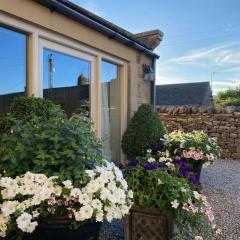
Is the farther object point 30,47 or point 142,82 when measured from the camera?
point 142,82

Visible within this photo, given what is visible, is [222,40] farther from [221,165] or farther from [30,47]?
[30,47]

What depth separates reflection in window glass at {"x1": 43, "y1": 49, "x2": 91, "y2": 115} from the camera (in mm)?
4172

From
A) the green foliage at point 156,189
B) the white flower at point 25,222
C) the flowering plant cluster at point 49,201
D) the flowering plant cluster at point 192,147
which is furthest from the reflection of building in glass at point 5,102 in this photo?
the flowering plant cluster at point 192,147

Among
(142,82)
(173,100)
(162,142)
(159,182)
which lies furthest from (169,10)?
(173,100)

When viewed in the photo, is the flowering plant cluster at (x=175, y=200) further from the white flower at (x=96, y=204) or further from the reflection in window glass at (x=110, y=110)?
the reflection in window glass at (x=110, y=110)

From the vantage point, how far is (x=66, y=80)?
4.48m

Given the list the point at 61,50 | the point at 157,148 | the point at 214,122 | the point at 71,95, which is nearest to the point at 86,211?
the point at 71,95

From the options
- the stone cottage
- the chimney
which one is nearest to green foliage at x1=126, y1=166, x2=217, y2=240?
the stone cottage

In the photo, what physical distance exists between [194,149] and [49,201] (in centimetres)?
345

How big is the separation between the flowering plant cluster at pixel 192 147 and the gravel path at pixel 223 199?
0.63 meters

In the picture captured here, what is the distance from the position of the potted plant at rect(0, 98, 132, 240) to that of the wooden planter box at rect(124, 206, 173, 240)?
0.92 ft

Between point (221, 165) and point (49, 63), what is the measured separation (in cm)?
600

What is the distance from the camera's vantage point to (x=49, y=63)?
4.18 meters

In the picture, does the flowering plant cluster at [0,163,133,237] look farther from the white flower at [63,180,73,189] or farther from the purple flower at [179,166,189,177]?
the purple flower at [179,166,189,177]
